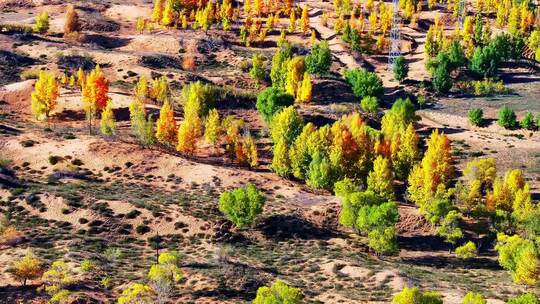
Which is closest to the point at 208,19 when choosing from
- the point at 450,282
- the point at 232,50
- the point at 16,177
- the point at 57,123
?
the point at 232,50

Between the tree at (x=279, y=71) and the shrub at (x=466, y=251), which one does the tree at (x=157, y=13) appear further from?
the shrub at (x=466, y=251)

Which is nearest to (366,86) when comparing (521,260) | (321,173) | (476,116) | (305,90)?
(305,90)

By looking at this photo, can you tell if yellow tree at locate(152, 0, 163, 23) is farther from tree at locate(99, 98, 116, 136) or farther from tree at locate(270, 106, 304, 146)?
tree at locate(270, 106, 304, 146)

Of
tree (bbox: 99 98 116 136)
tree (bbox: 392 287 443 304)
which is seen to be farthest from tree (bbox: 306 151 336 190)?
tree (bbox: 392 287 443 304)

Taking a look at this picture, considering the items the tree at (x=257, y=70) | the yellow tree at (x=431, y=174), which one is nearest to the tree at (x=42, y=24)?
the tree at (x=257, y=70)

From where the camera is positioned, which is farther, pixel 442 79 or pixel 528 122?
pixel 442 79

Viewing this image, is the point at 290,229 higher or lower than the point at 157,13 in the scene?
lower

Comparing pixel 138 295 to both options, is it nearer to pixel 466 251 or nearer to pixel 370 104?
pixel 466 251
